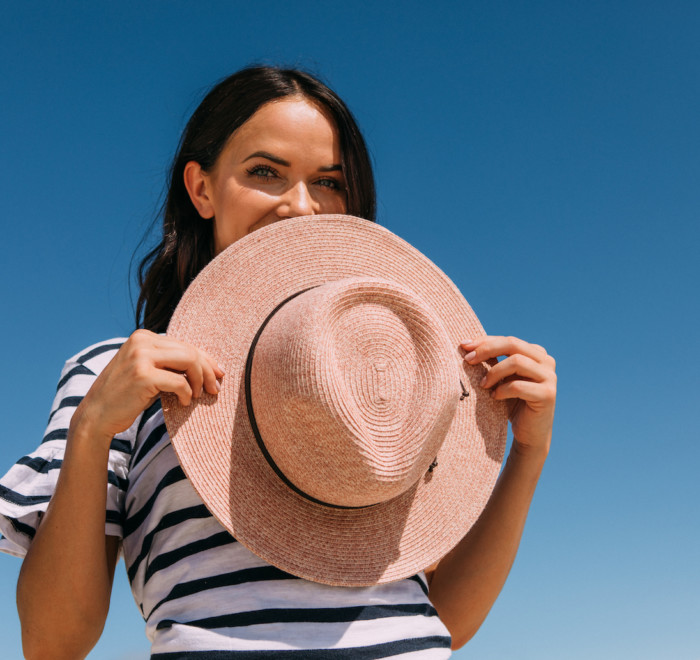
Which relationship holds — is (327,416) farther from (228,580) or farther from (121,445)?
(121,445)

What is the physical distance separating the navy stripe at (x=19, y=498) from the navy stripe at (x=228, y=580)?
0.45 m

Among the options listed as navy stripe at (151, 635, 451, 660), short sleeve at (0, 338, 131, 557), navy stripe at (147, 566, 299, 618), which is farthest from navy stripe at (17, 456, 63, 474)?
A: navy stripe at (151, 635, 451, 660)

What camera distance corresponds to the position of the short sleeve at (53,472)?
205 cm

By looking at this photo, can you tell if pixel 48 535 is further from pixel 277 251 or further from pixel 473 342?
pixel 473 342

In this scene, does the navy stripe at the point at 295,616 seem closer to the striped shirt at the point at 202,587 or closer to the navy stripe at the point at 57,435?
the striped shirt at the point at 202,587

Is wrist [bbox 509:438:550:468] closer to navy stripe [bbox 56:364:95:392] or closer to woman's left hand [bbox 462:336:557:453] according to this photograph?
woman's left hand [bbox 462:336:557:453]

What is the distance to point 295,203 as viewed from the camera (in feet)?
8.63

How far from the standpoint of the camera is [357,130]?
2.89 meters

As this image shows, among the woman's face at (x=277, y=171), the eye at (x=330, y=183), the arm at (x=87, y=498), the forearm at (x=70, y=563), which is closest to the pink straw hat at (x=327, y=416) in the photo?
the arm at (x=87, y=498)

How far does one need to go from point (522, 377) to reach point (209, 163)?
56.5 inches

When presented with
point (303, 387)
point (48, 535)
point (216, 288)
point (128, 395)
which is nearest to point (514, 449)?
point (303, 387)

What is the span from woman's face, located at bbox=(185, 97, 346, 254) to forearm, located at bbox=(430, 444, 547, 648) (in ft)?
3.89

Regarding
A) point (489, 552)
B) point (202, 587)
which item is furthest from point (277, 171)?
point (489, 552)

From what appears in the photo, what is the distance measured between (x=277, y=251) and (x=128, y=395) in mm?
651
